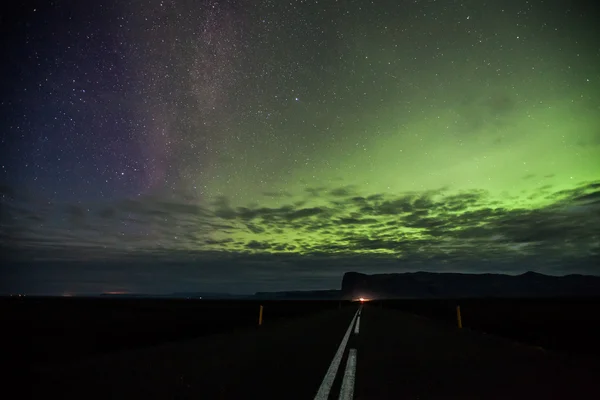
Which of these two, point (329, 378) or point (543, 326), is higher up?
point (329, 378)

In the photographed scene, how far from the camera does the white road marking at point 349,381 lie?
6.03m

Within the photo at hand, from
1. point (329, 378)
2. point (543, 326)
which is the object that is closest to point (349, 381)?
point (329, 378)

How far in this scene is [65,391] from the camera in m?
6.30

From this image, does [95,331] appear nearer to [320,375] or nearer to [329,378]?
[320,375]

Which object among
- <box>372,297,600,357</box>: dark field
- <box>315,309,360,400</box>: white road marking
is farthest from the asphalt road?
<box>372,297,600,357</box>: dark field

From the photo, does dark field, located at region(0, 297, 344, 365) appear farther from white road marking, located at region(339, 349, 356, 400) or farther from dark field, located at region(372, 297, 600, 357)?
dark field, located at region(372, 297, 600, 357)

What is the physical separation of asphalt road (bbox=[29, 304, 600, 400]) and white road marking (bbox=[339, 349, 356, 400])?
0.02 meters

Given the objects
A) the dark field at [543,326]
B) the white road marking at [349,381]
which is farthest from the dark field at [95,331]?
the dark field at [543,326]

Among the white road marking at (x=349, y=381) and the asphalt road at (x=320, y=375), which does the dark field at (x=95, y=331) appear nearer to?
the asphalt road at (x=320, y=375)

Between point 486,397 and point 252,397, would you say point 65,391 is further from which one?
point 486,397

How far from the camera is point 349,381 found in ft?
23.3

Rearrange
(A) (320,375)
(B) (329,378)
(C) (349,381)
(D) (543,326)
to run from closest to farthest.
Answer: (C) (349,381)
(B) (329,378)
(A) (320,375)
(D) (543,326)

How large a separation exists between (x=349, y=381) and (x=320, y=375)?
72 cm

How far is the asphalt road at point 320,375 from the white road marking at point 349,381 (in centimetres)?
2
